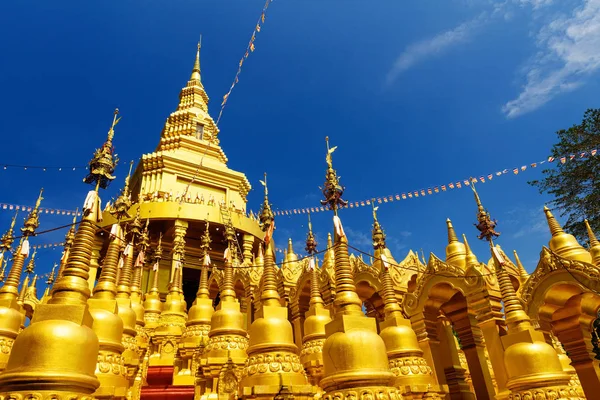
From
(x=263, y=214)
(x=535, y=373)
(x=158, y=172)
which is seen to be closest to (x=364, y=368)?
(x=535, y=373)

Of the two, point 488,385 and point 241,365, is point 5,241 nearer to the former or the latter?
point 241,365

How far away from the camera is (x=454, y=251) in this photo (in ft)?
40.7

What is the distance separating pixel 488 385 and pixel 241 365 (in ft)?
23.0

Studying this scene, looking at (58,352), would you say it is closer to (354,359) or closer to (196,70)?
(354,359)

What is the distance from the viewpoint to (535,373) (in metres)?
7.57

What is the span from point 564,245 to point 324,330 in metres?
6.50

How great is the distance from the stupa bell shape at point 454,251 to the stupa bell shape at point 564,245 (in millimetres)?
2264

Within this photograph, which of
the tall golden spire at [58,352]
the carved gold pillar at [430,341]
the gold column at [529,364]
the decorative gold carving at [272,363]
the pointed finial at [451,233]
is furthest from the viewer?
the pointed finial at [451,233]

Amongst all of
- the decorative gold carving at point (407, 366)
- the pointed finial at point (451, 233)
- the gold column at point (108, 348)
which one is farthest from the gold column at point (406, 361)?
the gold column at point (108, 348)

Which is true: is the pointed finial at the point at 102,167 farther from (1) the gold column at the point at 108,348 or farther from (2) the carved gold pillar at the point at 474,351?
(2) the carved gold pillar at the point at 474,351

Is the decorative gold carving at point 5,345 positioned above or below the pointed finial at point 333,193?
below

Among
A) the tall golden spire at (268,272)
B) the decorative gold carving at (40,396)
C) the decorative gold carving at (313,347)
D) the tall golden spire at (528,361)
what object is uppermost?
→ the tall golden spire at (268,272)

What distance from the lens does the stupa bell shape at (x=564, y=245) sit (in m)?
10.0

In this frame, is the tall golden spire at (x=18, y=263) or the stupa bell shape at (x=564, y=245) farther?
the tall golden spire at (x=18, y=263)
